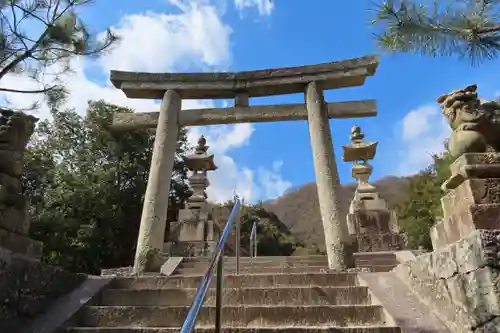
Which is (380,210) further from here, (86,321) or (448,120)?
(86,321)

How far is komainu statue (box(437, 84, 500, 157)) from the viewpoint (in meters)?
3.17

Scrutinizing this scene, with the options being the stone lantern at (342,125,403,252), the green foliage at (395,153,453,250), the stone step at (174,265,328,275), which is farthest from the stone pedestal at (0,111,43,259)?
the green foliage at (395,153,453,250)

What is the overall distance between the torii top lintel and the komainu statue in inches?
143

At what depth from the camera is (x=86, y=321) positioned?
3.60 m

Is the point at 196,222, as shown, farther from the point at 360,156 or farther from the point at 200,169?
the point at 360,156

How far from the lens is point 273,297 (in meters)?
3.83

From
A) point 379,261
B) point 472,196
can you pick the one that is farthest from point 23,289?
point 379,261

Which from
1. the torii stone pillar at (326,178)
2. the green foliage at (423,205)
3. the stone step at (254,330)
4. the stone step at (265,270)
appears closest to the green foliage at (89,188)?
the stone step at (265,270)

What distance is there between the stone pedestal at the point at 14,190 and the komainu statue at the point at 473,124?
12.2 feet

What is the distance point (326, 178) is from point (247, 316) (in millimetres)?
3059

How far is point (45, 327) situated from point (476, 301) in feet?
10.7

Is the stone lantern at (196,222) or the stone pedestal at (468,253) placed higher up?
the stone lantern at (196,222)

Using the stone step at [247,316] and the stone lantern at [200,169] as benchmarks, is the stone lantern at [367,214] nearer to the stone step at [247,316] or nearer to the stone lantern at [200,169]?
the stone lantern at [200,169]

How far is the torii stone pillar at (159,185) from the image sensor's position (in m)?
5.75
